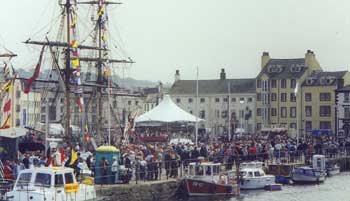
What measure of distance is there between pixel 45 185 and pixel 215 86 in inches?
4006

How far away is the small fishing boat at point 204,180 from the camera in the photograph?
45.4 m

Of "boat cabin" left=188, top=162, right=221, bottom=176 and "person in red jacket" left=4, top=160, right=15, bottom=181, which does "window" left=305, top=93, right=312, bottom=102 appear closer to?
"boat cabin" left=188, top=162, right=221, bottom=176

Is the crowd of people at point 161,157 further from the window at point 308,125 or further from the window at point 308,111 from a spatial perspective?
the window at point 308,111

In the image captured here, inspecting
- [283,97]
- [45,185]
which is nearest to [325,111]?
[283,97]

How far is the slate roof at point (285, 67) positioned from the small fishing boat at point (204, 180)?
76.6 m

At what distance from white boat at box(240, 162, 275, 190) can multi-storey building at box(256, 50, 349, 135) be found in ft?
215

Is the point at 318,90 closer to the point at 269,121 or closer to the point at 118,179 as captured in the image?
the point at 269,121

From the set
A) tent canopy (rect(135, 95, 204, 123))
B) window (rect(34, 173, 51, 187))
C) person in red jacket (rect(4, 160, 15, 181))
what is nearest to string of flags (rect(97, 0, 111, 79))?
tent canopy (rect(135, 95, 204, 123))

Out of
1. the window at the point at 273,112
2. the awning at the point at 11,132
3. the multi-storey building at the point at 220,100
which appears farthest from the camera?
the multi-storey building at the point at 220,100

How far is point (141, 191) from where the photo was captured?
41.3m

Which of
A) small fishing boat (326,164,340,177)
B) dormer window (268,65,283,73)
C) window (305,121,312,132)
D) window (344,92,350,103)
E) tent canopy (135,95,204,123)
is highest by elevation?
dormer window (268,65,283,73)

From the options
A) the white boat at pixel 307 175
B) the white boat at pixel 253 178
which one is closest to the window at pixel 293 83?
the white boat at pixel 307 175

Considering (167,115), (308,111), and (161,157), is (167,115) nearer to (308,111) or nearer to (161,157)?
(161,157)

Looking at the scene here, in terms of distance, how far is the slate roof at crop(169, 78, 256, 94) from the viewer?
129m
